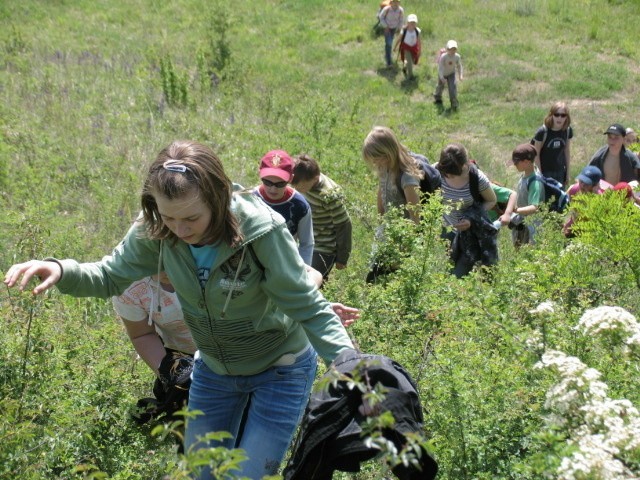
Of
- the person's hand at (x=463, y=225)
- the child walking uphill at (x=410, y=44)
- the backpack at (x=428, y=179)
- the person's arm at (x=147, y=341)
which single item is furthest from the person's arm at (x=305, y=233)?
the child walking uphill at (x=410, y=44)

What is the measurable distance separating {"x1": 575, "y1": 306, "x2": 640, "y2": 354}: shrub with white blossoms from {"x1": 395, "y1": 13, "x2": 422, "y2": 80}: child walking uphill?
15.5 metres

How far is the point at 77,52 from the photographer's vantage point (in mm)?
16750

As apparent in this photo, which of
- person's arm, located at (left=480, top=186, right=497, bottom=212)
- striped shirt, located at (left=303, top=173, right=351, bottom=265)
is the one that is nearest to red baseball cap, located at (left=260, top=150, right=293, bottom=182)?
striped shirt, located at (left=303, top=173, right=351, bottom=265)

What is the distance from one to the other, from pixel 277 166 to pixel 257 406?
2.51m

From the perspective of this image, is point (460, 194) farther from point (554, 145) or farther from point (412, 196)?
point (554, 145)

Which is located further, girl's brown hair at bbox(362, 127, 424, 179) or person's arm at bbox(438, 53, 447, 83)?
person's arm at bbox(438, 53, 447, 83)

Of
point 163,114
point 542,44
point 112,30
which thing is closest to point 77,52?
point 112,30

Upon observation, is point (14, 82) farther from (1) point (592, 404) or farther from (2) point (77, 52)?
(1) point (592, 404)

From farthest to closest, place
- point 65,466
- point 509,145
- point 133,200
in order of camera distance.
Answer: point 509,145, point 133,200, point 65,466

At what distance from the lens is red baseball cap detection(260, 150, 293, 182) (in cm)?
540

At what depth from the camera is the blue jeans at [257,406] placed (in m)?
3.16

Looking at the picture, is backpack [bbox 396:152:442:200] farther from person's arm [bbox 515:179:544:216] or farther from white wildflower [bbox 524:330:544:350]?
white wildflower [bbox 524:330:544:350]

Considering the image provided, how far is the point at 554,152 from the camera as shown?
9.01 metres

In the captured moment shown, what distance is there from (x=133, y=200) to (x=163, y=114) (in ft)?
12.7
